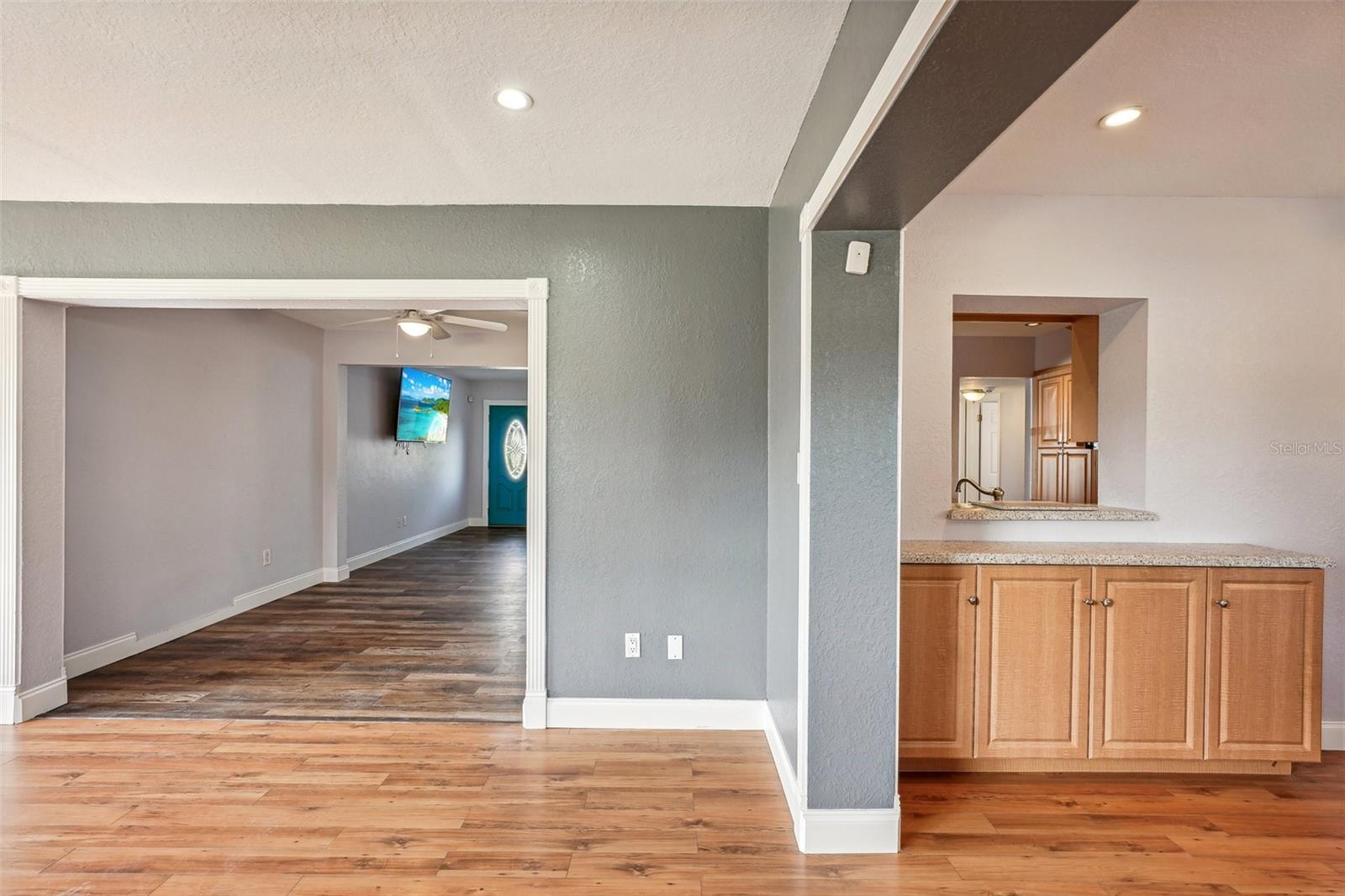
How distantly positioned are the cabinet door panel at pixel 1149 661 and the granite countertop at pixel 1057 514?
429 millimetres

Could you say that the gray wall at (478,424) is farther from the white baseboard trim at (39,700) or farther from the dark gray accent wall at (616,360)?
the dark gray accent wall at (616,360)

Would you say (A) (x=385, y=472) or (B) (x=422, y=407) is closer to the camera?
(A) (x=385, y=472)

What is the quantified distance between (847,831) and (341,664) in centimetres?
307

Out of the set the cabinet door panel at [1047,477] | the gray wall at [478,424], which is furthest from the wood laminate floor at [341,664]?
the gray wall at [478,424]

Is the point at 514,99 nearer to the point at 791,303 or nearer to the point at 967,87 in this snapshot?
the point at 791,303

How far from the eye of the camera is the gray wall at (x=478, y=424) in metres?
10.2

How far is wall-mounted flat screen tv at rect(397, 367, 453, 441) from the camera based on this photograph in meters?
7.14

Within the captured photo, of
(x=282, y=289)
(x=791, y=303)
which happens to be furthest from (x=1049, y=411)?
(x=282, y=289)

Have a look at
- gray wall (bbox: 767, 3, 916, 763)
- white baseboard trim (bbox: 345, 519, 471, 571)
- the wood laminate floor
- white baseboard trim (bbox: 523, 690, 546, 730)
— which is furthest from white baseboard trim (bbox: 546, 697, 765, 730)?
white baseboard trim (bbox: 345, 519, 471, 571)

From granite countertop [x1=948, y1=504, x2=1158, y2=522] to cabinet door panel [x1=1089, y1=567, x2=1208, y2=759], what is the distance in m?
0.43

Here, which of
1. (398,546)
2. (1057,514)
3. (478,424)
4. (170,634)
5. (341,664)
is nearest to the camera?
(1057,514)

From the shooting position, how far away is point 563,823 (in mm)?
2186

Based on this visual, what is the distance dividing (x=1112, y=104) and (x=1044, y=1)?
4.90 ft

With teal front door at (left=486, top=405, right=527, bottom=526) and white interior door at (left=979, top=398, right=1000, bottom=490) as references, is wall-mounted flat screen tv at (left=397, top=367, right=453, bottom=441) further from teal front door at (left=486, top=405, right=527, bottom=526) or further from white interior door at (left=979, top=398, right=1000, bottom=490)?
white interior door at (left=979, top=398, right=1000, bottom=490)
